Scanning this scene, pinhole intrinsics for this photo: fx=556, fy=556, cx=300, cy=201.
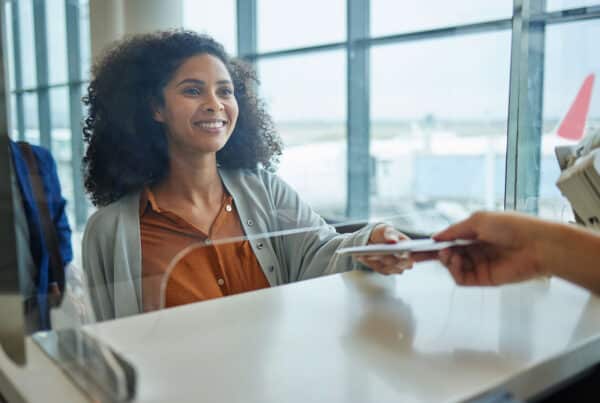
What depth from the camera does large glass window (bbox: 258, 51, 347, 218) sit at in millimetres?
946

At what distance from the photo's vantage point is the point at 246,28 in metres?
0.90

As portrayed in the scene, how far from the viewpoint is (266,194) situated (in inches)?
38.1

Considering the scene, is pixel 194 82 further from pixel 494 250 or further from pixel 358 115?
pixel 494 250

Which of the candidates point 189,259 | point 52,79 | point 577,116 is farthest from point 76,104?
point 577,116

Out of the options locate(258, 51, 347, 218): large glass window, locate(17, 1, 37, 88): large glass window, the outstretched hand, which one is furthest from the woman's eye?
the outstretched hand

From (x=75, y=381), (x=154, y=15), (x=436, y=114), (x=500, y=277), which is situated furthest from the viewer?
(x=436, y=114)

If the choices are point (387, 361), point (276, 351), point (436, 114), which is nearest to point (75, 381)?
point (276, 351)

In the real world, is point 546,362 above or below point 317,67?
below

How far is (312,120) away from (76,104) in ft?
1.30

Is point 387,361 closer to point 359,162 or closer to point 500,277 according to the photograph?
point 500,277

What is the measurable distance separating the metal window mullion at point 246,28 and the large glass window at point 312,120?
0.03 metres

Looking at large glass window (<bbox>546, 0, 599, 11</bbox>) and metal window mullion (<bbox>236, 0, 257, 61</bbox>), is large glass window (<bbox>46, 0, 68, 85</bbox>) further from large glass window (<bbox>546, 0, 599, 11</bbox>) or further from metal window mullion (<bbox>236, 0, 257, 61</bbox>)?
large glass window (<bbox>546, 0, 599, 11</bbox>)

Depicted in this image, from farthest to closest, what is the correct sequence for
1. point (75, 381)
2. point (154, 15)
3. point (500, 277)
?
point (500, 277)
point (154, 15)
point (75, 381)

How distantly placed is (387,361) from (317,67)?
21.4 inches
